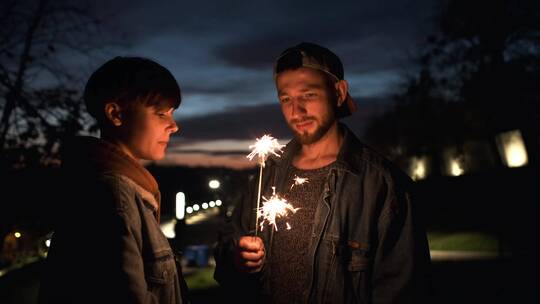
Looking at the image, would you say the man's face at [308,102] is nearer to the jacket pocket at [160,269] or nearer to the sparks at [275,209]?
the sparks at [275,209]

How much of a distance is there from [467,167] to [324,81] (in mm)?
32806

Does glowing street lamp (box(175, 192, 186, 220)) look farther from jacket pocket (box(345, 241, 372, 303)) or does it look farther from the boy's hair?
the boy's hair

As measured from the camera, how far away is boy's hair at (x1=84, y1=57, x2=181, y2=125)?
2.78 meters

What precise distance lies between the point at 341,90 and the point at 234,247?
5.80 ft

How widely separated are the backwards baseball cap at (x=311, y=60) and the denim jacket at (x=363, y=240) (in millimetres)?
675

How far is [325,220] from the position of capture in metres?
3.46

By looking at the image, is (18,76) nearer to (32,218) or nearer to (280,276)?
(32,218)

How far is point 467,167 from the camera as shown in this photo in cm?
3291

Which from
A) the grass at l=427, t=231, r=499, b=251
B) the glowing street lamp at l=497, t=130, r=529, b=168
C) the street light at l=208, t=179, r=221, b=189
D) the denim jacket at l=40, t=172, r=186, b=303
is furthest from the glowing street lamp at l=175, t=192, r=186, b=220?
the glowing street lamp at l=497, t=130, r=529, b=168

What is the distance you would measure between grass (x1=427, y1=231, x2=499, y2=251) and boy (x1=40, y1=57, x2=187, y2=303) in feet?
57.0

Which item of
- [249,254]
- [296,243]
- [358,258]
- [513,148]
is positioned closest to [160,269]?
[249,254]

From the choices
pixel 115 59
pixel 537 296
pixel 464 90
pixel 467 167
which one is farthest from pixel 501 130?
pixel 115 59

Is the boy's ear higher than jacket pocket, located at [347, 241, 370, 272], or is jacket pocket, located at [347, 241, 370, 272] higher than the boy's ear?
the boy's ear

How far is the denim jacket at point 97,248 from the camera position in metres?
2.16
